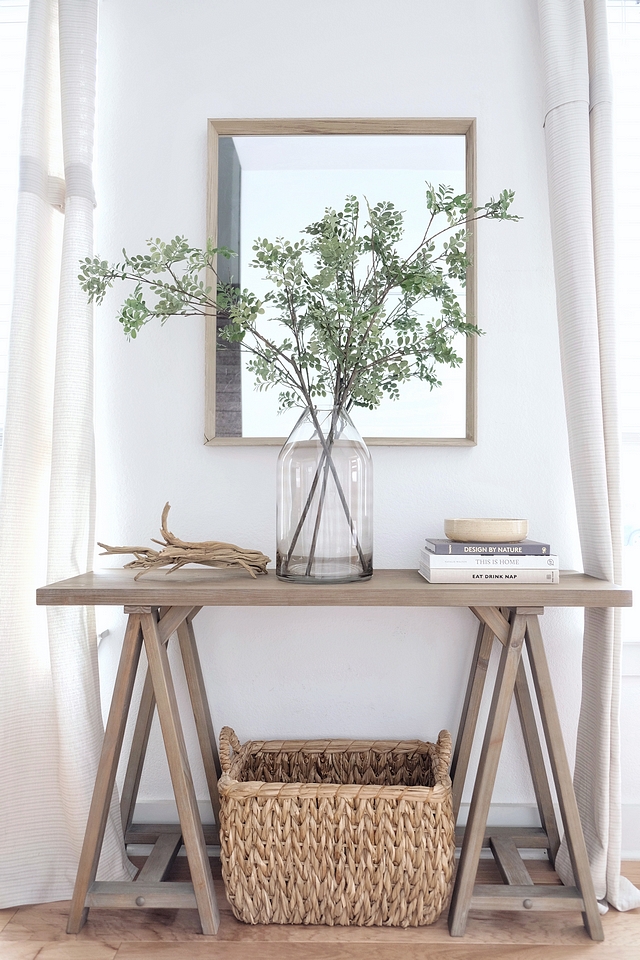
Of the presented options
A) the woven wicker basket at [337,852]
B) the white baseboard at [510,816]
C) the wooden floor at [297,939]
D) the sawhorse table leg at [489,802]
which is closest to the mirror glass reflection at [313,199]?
the sawhorse table leg at [489,802]

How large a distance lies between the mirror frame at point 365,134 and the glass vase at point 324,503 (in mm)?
268

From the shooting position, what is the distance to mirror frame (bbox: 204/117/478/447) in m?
1.62

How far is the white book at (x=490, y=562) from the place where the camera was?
1294 mm

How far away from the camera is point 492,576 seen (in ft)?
4.25

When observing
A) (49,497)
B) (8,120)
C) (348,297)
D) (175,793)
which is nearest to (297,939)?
(175,793)

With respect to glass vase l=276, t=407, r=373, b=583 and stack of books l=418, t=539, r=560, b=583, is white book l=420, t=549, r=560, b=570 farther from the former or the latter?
glass vase l=276, t=407, r=373, b=583

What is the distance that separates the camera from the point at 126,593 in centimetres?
123

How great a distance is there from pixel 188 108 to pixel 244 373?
0.68 meters

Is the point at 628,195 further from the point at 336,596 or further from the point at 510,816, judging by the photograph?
the point at 510,816

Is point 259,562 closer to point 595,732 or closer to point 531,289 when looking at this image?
point 595,732

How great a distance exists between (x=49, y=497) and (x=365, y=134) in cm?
115

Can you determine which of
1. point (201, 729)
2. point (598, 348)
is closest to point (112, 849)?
point (201, 729)

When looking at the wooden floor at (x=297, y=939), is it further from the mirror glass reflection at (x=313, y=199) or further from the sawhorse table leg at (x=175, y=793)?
the mirror glass reflection at (x=313, y=199)

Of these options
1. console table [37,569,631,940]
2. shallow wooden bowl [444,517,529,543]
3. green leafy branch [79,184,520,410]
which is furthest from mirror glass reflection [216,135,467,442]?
console table [37,569,631,940]
